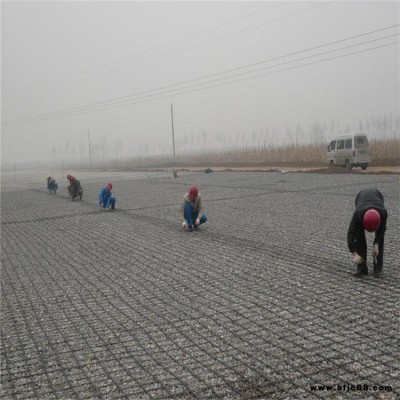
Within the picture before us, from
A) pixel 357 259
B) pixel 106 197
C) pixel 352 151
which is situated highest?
pixel 352 151

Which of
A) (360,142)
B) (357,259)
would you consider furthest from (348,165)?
(357,259)

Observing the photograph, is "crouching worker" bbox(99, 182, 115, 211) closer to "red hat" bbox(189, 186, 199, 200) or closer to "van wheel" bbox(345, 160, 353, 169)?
"red hat" bbox(189, 186, 199, 200)

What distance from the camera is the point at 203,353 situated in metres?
4.18

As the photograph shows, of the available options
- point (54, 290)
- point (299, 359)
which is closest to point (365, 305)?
point (299, 359)

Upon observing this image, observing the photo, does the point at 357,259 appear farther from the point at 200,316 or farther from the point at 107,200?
the point at 107,200

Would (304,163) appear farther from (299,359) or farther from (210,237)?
(299,359)

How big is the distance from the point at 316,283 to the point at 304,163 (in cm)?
3077

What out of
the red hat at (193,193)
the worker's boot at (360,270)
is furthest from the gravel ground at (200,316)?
the red hat at (193,193)

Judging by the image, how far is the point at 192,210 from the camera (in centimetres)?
1042

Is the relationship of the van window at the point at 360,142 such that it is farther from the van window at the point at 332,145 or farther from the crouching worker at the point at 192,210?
the crouching worker at the point at 192,210

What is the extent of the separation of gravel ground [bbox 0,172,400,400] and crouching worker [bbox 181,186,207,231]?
1.15 feet

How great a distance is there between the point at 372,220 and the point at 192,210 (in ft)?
17.6

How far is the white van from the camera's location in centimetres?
2467

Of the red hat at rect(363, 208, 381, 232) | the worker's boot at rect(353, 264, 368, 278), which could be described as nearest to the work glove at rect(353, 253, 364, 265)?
the worker's boot at rect(353, 264, 368, 278)
